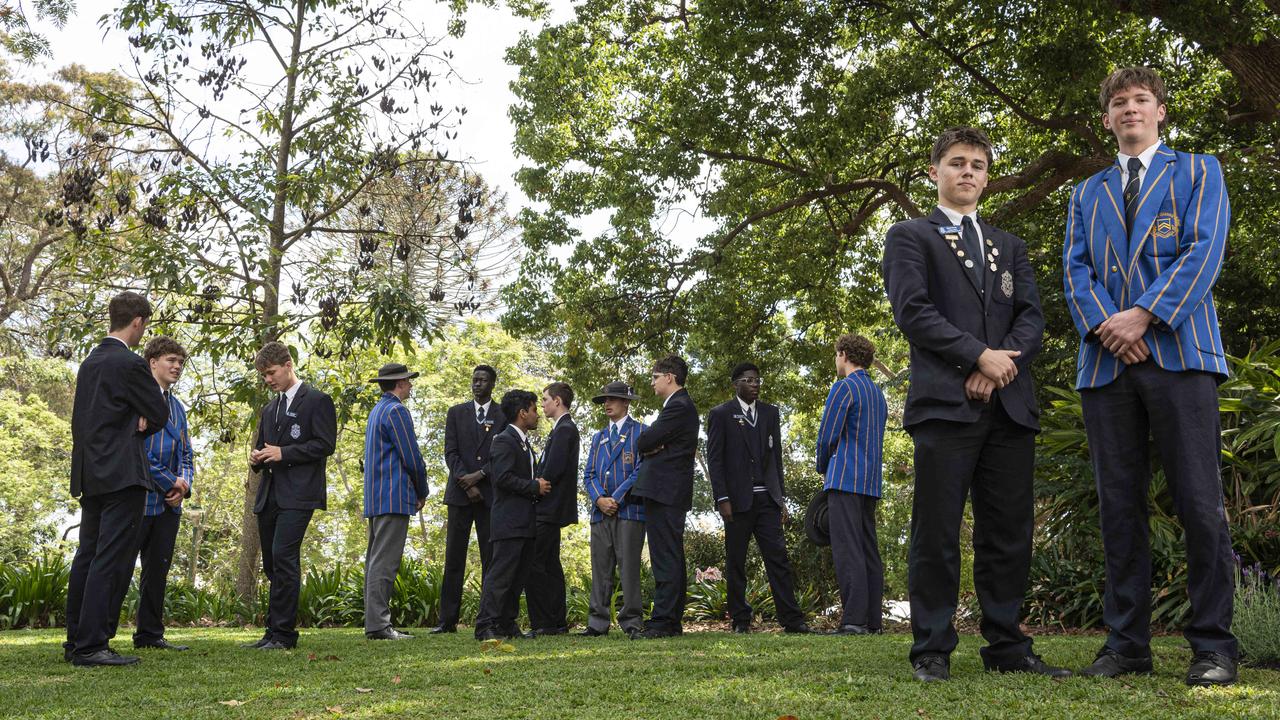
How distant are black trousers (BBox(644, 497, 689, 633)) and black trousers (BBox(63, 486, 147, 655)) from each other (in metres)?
3.58

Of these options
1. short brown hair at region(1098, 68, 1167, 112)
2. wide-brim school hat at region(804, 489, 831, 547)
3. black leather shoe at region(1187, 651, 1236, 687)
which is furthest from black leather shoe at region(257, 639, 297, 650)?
short brown hair at region(1098, 68, 1167, 112)

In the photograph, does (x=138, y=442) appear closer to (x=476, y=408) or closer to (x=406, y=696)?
(x=406, y=696)

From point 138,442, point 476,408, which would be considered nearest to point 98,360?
point 138,442

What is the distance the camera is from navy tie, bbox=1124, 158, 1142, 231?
171 inches

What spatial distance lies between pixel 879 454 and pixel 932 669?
4.16 metres

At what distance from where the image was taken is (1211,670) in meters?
3.84

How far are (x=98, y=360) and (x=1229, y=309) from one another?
515 inches

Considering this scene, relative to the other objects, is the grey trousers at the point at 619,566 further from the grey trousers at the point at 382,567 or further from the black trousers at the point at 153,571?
the black trousers at the point at 153,571

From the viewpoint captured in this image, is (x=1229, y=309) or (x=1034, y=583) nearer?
(x=1034, y=583)

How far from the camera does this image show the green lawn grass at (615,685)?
3627 mm

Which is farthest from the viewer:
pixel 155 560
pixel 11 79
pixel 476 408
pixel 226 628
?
pixel 11 79

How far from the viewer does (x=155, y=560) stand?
7.71 m

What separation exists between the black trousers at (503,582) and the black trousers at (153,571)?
7.61 ft

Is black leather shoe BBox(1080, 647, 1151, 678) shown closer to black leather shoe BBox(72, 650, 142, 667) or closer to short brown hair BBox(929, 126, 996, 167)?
short brown hair BBox(929, 126, 996, 167)
